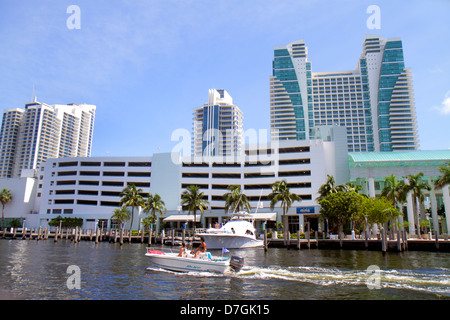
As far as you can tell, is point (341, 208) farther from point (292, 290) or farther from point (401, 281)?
point (292, 290)

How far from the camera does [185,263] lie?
77.1ft

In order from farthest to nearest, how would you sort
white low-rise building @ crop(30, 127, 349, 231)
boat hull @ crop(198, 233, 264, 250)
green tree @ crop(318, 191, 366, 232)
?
white low-rise building @ crop(30, 127, 349, 231), green tree @ crop(318, 191, 366, 232), boat hull @ crop(198, 233, 264, 250)

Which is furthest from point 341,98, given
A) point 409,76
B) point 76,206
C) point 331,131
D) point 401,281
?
point 401,281

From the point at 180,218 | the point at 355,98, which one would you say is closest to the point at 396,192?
the point at 180,218

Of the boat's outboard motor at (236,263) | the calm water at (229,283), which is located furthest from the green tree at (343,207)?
the boat's outboard motor at (236,263)

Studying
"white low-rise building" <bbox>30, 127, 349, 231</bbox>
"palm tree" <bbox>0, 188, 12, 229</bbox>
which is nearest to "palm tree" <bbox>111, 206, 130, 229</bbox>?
"white low-rise building" <bbox>30, 127, 349, 231</bbox>

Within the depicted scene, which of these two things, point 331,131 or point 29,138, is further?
point 29,138

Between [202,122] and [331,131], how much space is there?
9948cm

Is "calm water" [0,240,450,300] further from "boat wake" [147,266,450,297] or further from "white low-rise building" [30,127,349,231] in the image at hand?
"white low-rise building" [30,127,349,231]

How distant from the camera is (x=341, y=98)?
164 m

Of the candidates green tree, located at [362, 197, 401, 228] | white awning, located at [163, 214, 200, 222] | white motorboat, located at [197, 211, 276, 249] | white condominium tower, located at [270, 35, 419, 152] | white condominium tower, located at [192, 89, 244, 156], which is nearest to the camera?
white motorboat, located at [197, 211, 276, 249]

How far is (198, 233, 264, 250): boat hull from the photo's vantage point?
44.5 metres

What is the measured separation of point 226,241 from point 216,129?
414 ft

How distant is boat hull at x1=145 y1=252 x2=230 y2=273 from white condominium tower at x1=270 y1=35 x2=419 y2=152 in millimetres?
132875
